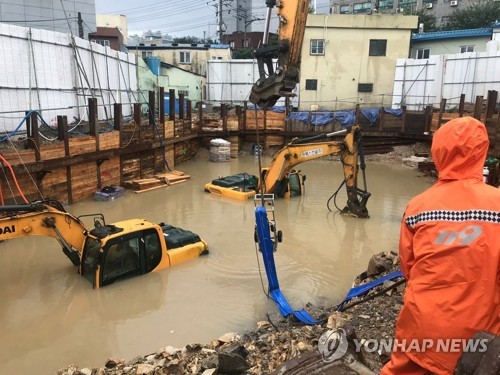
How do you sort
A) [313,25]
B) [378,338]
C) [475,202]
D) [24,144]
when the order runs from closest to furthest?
[475,202] < [378,338] < [24,144] < [313,25]

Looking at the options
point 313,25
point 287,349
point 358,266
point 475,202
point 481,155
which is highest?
point 313,25

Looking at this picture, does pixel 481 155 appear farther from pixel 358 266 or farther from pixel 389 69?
pixel 389 69

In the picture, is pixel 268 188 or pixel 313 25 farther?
pixel 313 25

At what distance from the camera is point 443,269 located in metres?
2.24

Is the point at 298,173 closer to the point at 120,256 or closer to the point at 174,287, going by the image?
the point at 174,287

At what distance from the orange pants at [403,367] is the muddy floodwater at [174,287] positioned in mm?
4481

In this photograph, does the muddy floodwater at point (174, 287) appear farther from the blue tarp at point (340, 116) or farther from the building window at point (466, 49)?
the building window at point (466, 49)

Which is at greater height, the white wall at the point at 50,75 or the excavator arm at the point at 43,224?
the white wall at the point at 50,75

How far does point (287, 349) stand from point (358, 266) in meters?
5.01

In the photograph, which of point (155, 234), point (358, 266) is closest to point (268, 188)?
point (358, 266)

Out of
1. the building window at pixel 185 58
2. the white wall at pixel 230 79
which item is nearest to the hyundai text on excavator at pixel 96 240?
the white wall at pixel 230 79

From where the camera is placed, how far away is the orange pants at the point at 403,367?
2.33 m

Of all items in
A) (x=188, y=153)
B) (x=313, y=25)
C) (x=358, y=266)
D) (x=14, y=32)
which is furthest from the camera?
(x=313, y=25)

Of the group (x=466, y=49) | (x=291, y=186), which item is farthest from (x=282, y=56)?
(x=466, y=49)
